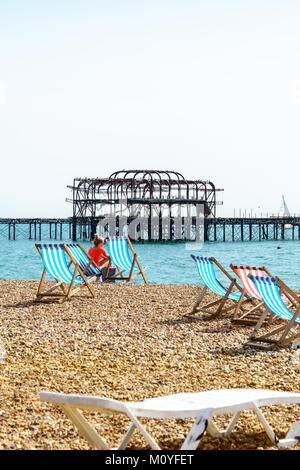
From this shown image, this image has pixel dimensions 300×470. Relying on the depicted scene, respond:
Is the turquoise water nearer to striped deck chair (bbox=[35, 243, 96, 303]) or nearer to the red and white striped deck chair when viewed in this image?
striped deck chair (bbox=[35, 243, 96, 303])

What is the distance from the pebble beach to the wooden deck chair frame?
0.79 ft

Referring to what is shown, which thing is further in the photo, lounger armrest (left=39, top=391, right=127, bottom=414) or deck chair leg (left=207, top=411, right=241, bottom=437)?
deck chair leg (left=207, top=411, right=241, bottom=437)

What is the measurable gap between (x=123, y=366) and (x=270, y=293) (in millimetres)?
1447

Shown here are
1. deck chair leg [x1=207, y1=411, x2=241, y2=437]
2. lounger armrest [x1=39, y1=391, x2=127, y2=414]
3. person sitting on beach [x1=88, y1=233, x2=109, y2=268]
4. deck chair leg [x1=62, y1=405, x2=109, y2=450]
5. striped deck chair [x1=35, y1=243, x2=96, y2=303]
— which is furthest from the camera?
person sitting on beach [x1=88, y1=233, x2=109, y2=268]

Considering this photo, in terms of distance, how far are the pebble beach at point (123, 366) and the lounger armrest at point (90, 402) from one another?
1.36 ft

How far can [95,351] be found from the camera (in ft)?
14.1

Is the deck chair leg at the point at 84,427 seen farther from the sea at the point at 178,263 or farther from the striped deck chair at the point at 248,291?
the sea at the point at 178,263

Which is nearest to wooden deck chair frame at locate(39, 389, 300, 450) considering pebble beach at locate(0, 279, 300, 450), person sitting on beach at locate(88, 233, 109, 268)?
pebble beach at locate(0, 279, 300, 450)

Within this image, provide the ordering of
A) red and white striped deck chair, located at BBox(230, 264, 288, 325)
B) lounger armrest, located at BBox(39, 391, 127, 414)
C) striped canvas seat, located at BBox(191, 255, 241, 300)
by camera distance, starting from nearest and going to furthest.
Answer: lounger armrest, located at BBox(39, 391, 127, 414) → red and white striped deck chair, located at BBox(230, 264, 288, 325) → striped canvas seat, located at BBox(191, 255, 241, 300)

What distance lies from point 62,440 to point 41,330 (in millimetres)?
2706

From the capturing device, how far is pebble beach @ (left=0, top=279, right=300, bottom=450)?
8.61ft
